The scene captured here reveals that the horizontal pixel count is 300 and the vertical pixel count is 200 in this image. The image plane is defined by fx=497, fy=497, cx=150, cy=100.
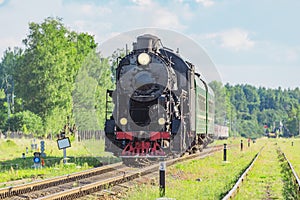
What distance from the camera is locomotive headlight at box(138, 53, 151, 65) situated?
1931 cm

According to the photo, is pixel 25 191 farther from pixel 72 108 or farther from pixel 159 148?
pixel 72 108

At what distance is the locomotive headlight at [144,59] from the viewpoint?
19.3 meters

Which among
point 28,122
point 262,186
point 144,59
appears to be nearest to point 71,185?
point 262,186

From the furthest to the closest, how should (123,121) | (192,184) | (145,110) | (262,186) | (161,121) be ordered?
(145,110) → (123,121) → (161,121) → (262,186) → (192,184)

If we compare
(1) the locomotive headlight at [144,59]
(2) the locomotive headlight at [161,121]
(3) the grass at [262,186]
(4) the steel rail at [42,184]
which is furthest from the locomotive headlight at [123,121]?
(3) the grass at [262,186]

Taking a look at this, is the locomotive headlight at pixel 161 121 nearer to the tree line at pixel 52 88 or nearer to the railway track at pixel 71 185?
the railway track at pixel 71 185

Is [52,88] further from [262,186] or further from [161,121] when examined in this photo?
[262,186]

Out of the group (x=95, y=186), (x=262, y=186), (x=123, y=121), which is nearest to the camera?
(x=95, y=186)

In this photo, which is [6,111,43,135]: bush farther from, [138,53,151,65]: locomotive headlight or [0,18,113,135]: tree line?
[138,53,151,65]: locomotive headlight

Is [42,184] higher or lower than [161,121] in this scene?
lower

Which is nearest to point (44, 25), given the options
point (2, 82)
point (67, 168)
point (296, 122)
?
point (67, 168)

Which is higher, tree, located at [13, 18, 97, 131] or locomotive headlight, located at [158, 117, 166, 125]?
tree, located at [13, 18, 97, 131]

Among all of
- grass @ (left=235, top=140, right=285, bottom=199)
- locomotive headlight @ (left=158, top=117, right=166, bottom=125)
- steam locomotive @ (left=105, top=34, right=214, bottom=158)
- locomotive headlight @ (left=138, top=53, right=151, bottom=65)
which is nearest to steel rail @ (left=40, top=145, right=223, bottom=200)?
steam locomotive @ (left=105, top=34, right=214, bottom=158)

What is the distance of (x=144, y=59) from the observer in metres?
19.3
